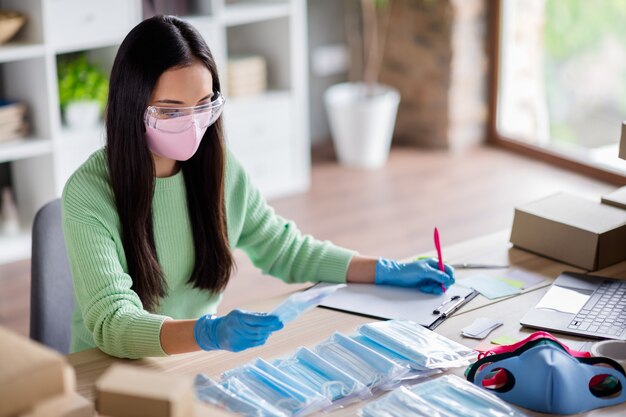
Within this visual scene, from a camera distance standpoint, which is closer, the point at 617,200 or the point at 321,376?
the point at 321,376

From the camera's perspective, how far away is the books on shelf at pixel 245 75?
4145 millimetres

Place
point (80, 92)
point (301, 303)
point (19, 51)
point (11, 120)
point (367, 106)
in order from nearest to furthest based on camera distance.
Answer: point (301, 303)
point (19, 51)
point (11, 120)
point (80, 92)
point (367, 106)

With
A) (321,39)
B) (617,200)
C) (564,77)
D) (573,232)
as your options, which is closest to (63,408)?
(573,232)

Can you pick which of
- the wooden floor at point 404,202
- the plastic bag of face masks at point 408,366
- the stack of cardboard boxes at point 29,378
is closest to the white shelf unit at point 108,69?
the wooden floor at point 404,202

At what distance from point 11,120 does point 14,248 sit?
0.49 metres

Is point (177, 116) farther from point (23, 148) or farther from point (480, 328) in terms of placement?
point (23, 148)

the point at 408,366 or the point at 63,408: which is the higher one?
the point at 63,408

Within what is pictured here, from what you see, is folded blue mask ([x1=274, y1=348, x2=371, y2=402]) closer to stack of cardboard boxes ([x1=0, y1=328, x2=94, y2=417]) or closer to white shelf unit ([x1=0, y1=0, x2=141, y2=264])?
stack of cardboard boxes ([x1=0, y1=328, x2=94, y2=417])

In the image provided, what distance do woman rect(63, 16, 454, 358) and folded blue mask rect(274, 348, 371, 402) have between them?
8cm

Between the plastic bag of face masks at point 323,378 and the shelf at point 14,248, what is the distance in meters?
2.30

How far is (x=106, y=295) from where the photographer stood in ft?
5.55

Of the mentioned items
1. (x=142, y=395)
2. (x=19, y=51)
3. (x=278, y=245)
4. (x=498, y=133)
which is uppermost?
(x=19, y=51)

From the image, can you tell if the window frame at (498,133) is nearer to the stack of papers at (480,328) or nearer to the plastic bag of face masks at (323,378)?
the stack of papers at (480,328)

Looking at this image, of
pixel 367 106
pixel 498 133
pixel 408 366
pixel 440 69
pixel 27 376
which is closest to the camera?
pixel 27 376
